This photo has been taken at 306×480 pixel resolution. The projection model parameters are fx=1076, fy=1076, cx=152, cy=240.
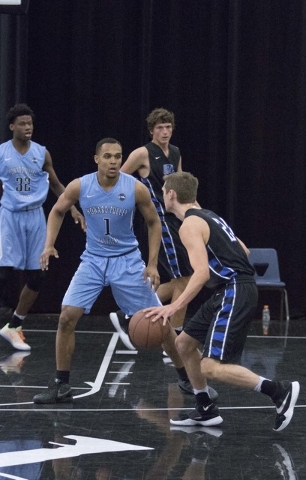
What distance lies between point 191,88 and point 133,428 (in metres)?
5.64

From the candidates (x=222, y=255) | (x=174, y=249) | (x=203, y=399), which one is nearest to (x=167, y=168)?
(x=174, y=249)

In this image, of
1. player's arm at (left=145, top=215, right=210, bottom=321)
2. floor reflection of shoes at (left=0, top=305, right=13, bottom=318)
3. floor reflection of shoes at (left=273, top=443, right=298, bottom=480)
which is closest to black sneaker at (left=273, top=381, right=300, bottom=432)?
floor reflection of shoes at (left=273, top=443, right=298, bottom=480)

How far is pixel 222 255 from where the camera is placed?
19.3 feet

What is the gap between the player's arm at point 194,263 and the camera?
5605 mm

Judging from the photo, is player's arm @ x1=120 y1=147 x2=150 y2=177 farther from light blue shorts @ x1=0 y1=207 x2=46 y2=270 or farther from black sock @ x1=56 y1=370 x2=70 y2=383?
black sock @ x1=56 y1=370 x2=70 y2=383

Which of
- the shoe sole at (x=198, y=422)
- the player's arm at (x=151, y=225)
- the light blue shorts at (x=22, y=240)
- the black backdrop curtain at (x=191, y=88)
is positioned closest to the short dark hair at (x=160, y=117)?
the light blue shorts at (x=22, y=240)

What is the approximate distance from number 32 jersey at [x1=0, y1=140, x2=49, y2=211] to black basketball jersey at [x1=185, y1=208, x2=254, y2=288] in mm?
3115

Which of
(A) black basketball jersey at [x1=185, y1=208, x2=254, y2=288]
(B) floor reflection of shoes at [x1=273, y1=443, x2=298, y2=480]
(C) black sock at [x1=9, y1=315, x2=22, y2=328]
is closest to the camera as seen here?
(B) floor reflection of shoes at [x1=273, y1=443, x2=298, y2=480]

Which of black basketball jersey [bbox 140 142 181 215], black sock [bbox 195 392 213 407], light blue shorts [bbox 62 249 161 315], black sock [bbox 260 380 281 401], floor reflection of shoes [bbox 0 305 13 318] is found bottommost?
floor reflection of shoes [bbox 0 305 13 318]

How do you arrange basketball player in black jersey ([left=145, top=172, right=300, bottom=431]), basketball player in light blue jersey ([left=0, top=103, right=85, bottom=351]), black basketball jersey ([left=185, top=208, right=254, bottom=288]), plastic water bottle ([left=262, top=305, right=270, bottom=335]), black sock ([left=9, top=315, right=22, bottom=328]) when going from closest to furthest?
basketball player in black jersey ([left=145, top=172, right=300, bottom=431]) → black basketball jersey ([left=185, top=208, right=254, bottom=288]) → basketball player in light blue jersey ([left=0, top=103, right=85, bottom=351]) → black sock ([left=9, top=315, right=22, bottom=328]) → plastic water bottle ([left=262, top=305, right=270, bottom=335])

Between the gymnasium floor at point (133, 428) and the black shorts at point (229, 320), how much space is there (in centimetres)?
46

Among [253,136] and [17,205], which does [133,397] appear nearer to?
[17,205]

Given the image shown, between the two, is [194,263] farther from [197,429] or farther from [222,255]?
[197,429]

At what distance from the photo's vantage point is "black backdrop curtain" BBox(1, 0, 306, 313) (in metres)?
10.9
